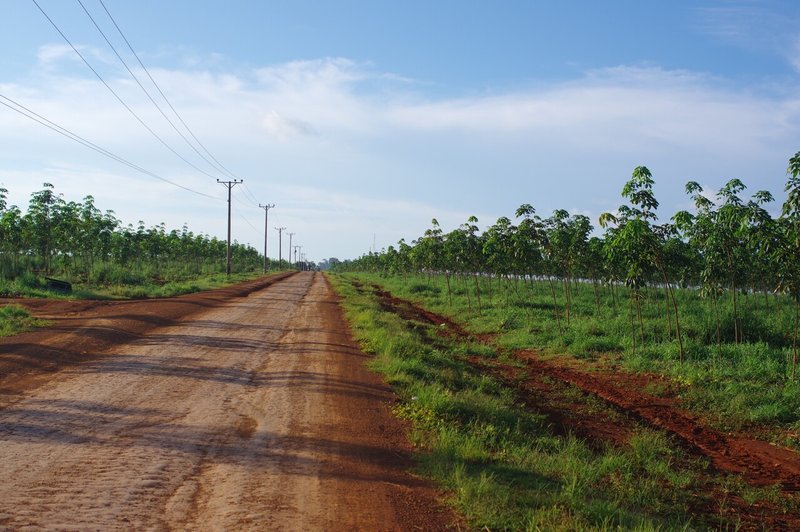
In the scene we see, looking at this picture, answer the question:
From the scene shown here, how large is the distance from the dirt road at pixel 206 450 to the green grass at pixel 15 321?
A: 3.94 meters

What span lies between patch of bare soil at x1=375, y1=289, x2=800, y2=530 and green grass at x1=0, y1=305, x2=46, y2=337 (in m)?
11.1

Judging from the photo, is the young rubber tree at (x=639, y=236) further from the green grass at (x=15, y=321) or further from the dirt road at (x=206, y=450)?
the green grass at (x=15, y=321)

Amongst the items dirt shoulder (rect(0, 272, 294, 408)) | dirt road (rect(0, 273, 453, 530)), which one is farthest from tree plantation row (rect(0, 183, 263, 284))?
dirt road (rect(0, 273, 453, 530))

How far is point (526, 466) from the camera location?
6398 mm

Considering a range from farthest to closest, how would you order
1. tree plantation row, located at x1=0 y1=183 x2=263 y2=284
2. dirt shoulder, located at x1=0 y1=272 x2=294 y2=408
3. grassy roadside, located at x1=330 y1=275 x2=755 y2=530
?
tree plantation row, located at x1=0 y1=183 x2=263 y2=284, dirt shoulder, located at x1=0 y1=272 x2=294 y2=408, grassy roadside, located at x1=330 y1=275 x2=755 y2=530

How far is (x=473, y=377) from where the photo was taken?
12188mm

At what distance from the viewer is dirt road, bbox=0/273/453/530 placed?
444 cm

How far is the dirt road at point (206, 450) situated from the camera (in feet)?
14.6

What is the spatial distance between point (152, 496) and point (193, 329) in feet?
36.2

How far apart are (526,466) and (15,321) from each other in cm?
1335

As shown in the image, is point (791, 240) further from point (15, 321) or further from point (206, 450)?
point (15, 321)

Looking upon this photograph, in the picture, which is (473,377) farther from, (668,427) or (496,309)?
(496,309)

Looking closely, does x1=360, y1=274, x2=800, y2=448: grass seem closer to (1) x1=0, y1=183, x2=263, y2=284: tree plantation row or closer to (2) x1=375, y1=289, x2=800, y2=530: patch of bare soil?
(2) x1=375, y1=289, x2=800, y2=530: patch of bare soil

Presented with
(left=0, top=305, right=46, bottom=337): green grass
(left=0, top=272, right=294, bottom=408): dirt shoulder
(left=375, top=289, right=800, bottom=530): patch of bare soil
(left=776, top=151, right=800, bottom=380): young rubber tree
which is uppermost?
(left=776, top=151, right=800, bottom=380): young rubber tree
